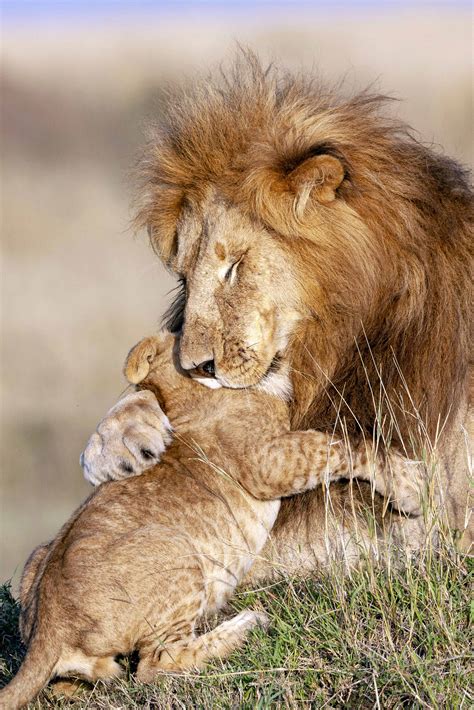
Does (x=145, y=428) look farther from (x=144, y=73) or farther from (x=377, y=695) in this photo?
(x=144, y=73)

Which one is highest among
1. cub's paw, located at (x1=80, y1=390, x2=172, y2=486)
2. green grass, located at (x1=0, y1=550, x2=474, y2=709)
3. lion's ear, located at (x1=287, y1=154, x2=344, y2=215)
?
lion's ear, located at (x1=287, y1=154, x2=344, y2=215)

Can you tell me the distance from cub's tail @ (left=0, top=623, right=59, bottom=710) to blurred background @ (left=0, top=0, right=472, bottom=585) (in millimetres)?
2066

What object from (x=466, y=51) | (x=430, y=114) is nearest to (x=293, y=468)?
(x=430, y=114)

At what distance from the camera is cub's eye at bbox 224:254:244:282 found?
4230mm

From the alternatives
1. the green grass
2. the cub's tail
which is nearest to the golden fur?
the green grass

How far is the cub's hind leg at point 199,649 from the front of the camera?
3715 millimetres

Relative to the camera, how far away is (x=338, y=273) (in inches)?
165

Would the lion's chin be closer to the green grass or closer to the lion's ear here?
the lion's ear

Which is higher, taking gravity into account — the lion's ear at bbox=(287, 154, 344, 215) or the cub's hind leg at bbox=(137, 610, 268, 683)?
the lion's ear at bbox=(287, 154, 344, 215)

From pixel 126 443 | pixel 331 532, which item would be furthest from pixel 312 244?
pixel 331 532

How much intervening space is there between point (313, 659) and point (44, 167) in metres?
16.5

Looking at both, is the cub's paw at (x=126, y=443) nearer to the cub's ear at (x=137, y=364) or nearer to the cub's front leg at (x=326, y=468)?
the cub's ear at (x=137, y=364)

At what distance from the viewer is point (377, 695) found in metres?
2.99

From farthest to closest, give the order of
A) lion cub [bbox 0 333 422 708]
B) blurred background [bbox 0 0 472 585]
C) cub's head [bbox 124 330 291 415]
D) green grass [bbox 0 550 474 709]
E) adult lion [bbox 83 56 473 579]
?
blurred background [bbox 0 0 472 585] → cub's head [bbox 124 330 291 415] → adult lion [bbox 83 56 473 579] → lion cub [bbox 0 333 422 708] → green grass [bbox 0 550 474 709]
